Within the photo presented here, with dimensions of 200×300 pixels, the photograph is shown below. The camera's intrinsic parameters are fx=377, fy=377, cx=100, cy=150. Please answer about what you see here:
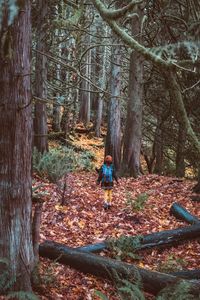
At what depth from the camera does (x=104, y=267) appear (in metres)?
5.81

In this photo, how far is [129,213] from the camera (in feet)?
28.9

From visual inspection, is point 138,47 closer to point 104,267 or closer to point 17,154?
point 17,154

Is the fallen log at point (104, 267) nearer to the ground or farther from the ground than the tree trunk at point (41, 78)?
nearer to the ground

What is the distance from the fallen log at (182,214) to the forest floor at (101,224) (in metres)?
0.13

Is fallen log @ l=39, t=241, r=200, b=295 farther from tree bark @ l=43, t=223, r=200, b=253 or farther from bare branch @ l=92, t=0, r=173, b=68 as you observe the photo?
bare branch @ l=92, t=0, r=173, b=68

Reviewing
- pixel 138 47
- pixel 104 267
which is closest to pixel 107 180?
pixel 104 267

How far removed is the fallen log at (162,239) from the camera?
21.9 feet

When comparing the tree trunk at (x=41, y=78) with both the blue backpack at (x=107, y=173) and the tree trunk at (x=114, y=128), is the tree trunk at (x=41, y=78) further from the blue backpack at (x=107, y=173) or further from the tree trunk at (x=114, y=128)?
the tree trunk at (x=114, y=128)

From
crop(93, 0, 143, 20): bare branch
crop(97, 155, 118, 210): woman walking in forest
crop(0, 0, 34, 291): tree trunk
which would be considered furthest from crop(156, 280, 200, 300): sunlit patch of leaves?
crop(97, 155, 118, 210): woman walking in forest

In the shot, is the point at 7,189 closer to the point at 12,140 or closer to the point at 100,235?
the point at 12,140

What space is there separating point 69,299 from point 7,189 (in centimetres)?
185

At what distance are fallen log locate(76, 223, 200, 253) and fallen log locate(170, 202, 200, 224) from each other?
53 centimetres

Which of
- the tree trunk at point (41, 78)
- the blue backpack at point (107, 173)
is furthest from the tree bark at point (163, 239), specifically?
the tree trunk at point (41, 78)

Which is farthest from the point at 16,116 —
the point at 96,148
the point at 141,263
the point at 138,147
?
the point at 96,148
